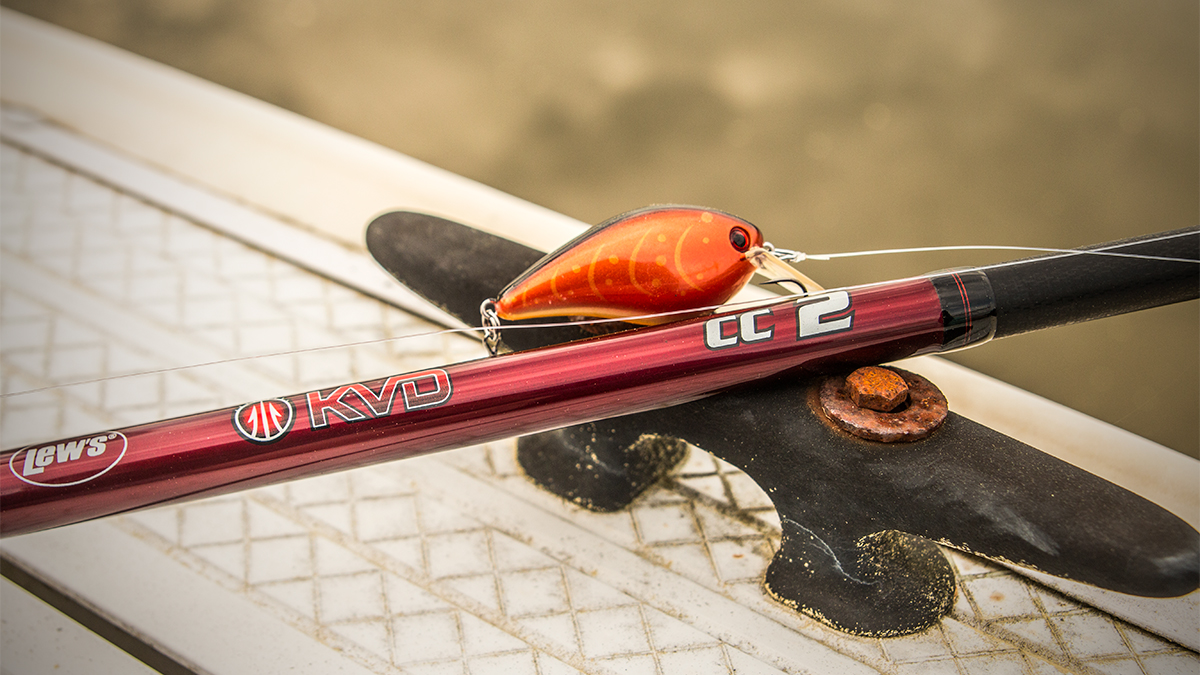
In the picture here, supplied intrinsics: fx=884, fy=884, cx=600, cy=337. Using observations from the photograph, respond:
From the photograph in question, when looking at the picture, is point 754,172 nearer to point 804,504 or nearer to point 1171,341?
point 1171,341

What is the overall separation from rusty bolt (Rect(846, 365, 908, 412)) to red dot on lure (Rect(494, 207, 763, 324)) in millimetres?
135

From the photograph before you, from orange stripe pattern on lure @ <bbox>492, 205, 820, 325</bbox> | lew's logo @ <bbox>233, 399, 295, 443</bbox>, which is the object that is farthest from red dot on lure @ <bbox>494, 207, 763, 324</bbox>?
lew's logo @ <bbox>233, 399, 295, 443</bbox>

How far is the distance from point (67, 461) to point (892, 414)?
699 mm

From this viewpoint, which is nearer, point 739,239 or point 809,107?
point 739,239

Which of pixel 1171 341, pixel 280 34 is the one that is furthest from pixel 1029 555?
pixel 280 34

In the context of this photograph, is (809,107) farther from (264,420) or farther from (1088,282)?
(264,420)

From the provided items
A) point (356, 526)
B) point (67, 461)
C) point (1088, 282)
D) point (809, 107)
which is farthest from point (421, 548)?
point (809, 107)

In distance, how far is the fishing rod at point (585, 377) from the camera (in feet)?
2.47

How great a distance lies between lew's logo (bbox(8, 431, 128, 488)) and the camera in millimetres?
740

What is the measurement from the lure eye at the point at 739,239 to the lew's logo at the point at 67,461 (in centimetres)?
55

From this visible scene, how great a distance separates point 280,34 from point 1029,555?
1.54 meters

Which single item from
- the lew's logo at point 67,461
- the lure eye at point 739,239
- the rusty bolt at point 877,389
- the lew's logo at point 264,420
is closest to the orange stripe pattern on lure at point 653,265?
the lure eye at point 739,239

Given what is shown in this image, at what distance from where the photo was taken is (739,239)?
0.79 metres

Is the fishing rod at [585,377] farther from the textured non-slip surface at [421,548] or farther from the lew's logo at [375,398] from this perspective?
the textured non-slip surface at [421,548]
